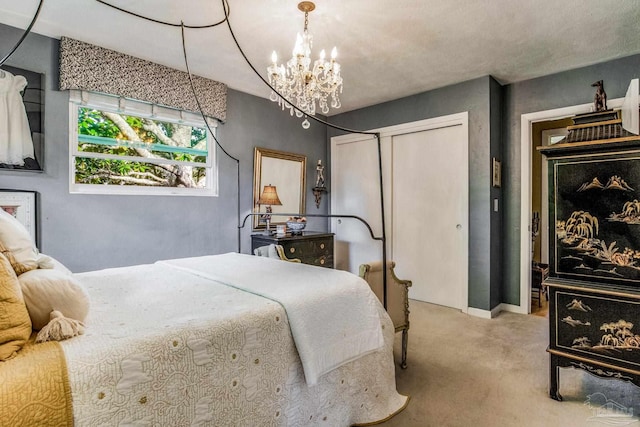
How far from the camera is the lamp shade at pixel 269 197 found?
3.91 m

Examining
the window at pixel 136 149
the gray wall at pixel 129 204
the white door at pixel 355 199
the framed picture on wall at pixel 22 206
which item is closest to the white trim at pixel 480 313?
the white door at pixel 355 199

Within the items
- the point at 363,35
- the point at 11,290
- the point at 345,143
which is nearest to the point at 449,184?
the point at 345,143

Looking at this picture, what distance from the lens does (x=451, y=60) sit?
304 centimetres

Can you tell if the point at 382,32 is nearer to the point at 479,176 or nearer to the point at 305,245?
the point at 479,176

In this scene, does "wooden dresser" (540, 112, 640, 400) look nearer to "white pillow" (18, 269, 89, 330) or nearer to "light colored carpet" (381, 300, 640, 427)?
"light colored carpet" (381, 300, 640, 427)

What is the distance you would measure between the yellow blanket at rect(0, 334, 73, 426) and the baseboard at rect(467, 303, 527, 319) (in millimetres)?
3480

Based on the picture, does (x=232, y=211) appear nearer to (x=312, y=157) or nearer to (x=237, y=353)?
(x=312, y=157)

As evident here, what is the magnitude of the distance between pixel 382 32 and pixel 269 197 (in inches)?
82.2

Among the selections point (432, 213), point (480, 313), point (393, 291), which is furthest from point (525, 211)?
point (393, 291)

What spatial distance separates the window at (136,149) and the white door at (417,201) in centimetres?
193

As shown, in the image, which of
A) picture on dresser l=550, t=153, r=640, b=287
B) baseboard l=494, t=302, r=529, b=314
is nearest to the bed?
picture on dresser l=550, t=153, r=640, b=287

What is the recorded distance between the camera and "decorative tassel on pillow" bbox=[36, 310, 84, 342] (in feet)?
3.23
